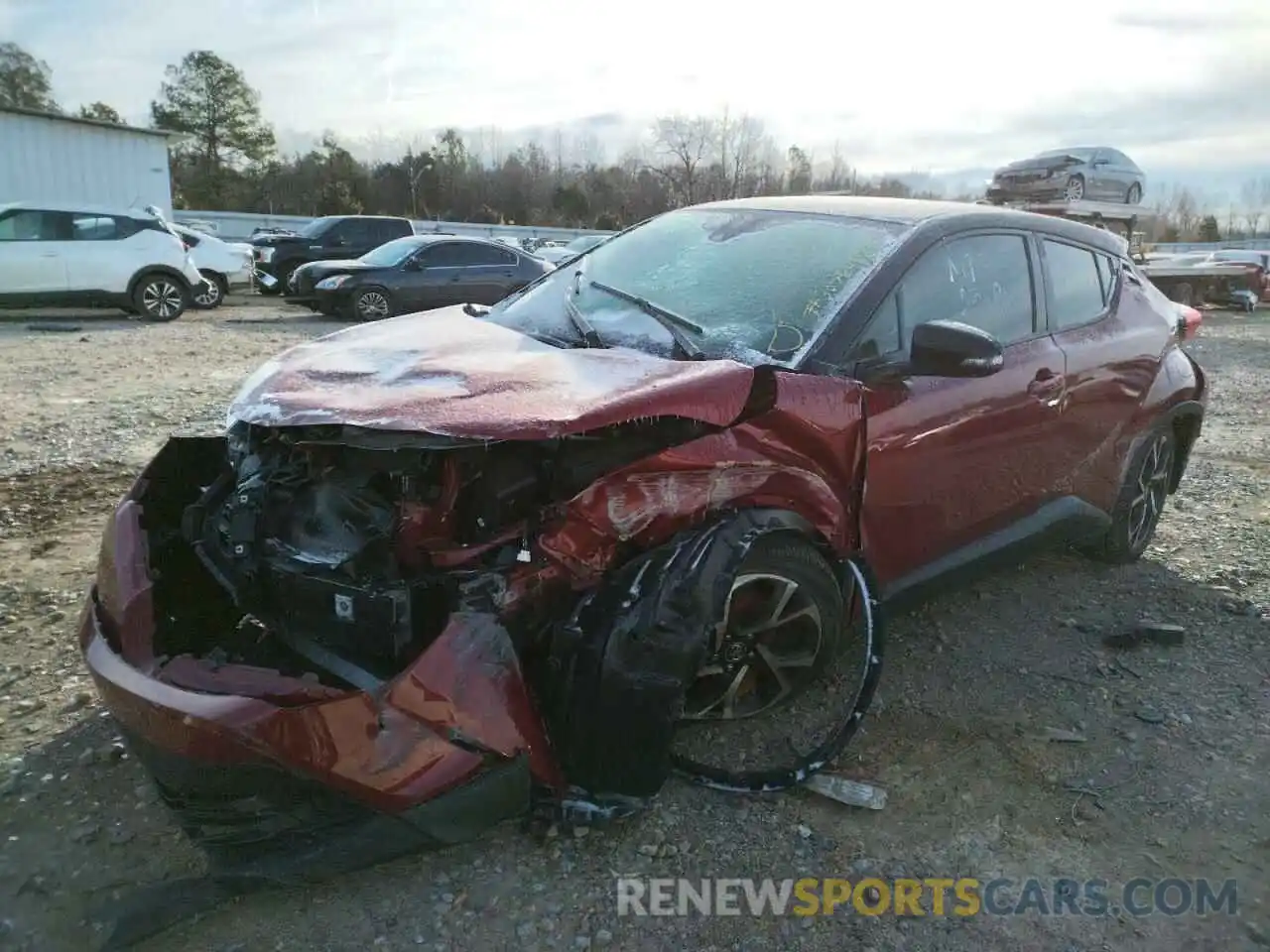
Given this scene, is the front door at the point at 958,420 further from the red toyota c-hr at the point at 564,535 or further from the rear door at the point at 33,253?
the rear door at the point at 33,253

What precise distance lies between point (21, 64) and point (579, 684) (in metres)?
52.7

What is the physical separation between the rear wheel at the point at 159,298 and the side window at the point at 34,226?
1063 mm

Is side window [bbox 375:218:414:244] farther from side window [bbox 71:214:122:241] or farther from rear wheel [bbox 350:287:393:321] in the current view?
side window [bbox 71:214:122:241]

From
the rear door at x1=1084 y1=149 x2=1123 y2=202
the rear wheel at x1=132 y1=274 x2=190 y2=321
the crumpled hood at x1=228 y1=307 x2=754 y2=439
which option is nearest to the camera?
the crumpled hood at x1=228 y1=307 x2=754 y2=439

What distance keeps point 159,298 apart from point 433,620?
12.7 m

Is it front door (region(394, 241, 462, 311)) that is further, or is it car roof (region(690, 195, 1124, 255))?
front door (region(394, 241, 462, 311))

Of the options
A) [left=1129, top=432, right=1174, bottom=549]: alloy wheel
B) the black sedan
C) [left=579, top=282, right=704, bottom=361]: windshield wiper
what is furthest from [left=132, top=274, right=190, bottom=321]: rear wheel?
[left=1129, top=432, right=1174, bottom=549]: alloy wheel

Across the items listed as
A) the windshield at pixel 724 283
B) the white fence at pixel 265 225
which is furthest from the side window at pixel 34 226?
the white fence at pixel 265 225

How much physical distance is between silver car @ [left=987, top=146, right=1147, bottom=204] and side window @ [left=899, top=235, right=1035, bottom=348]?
16.4 metres

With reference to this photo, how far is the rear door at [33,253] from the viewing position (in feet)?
40.0

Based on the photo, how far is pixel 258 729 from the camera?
6.70 ft

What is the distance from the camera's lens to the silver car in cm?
1839

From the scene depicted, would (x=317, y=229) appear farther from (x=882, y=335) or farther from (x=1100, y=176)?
(x=882, y=335)

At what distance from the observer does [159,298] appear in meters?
13.1
